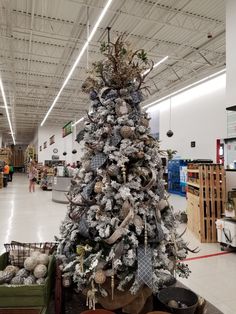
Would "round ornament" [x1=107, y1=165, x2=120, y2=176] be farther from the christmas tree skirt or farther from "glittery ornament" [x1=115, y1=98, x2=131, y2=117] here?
the christmas tree skirt

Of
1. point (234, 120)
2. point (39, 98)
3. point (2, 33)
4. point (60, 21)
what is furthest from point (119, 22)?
point (39, 98)

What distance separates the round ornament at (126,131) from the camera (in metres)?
2.27

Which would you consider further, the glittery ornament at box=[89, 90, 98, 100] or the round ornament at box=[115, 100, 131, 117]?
the glittery ornament at box=[89, 90, 98, 100]

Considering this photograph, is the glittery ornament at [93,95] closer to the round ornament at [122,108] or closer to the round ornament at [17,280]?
the round ornament at [122,108]

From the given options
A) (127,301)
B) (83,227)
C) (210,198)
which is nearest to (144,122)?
(83,227)

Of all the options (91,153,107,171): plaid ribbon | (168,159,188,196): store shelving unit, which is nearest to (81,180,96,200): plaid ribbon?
(91,153,107,171): plaid ribbon

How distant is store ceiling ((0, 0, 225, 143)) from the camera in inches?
284

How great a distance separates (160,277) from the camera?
A: 219 centimetres

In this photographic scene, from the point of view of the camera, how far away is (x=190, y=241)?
5.13m

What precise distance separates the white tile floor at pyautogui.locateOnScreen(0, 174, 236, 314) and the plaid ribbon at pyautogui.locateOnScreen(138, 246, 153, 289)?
1.20m

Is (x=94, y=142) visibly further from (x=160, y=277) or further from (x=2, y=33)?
(x=2, y=33)

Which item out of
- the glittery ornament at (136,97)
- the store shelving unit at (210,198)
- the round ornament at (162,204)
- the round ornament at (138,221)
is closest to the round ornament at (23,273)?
the round ornament at (138,221)

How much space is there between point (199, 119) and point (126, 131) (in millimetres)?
10823

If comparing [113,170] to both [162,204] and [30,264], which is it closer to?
[162,204]
